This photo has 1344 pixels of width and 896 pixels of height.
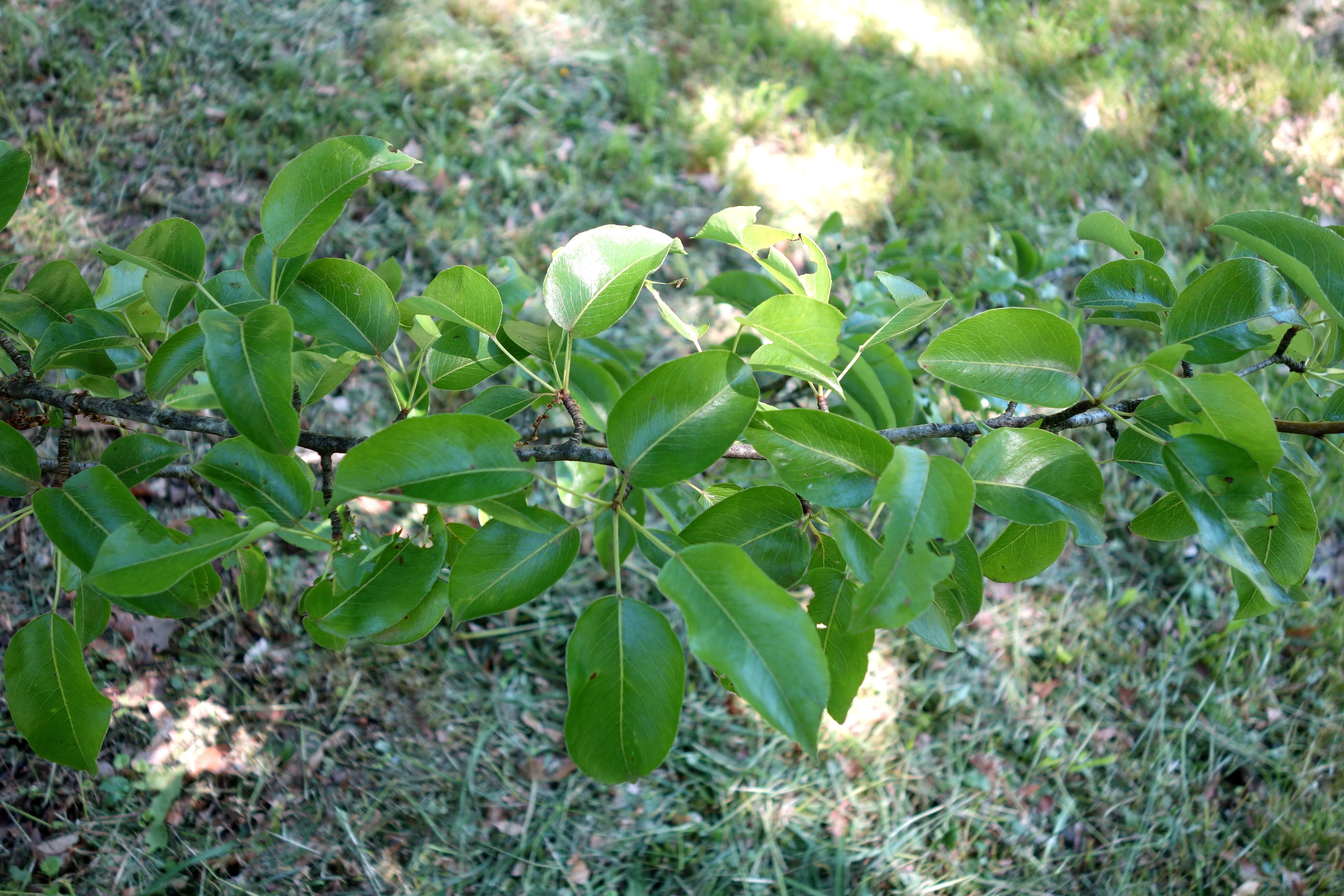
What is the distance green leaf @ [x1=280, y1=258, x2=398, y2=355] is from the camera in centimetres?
87

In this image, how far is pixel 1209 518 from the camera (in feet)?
2.22

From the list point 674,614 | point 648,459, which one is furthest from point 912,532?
point 674,614

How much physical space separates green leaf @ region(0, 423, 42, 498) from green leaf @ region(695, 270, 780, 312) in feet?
3.11

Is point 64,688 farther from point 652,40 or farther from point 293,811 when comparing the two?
point 652,40

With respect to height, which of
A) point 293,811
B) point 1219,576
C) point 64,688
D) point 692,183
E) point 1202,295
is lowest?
point 1219,576

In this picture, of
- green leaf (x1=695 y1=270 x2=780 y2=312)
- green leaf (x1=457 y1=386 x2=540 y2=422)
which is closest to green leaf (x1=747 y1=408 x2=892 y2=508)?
green leaf (x1=457 y1=386 x2=540 y2=422)

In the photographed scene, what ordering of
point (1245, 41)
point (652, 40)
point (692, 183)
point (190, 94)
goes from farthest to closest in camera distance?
point (1245, 41) → point (652, 40) → point (692, 183) → point (190, 94)

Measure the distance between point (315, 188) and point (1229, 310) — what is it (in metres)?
0.89

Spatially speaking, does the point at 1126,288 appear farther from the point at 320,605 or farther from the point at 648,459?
the point at 320,605

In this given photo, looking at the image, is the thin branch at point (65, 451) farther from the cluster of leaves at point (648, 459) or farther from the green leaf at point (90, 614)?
the green leaf at point (90, 614)

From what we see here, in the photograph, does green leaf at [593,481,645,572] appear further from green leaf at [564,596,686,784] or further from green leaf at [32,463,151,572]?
green leaf at [32,463,151,572]

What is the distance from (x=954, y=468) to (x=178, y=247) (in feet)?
2.61

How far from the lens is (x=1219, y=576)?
250 centimetres

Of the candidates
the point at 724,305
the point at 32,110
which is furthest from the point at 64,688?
the point at 32,110
